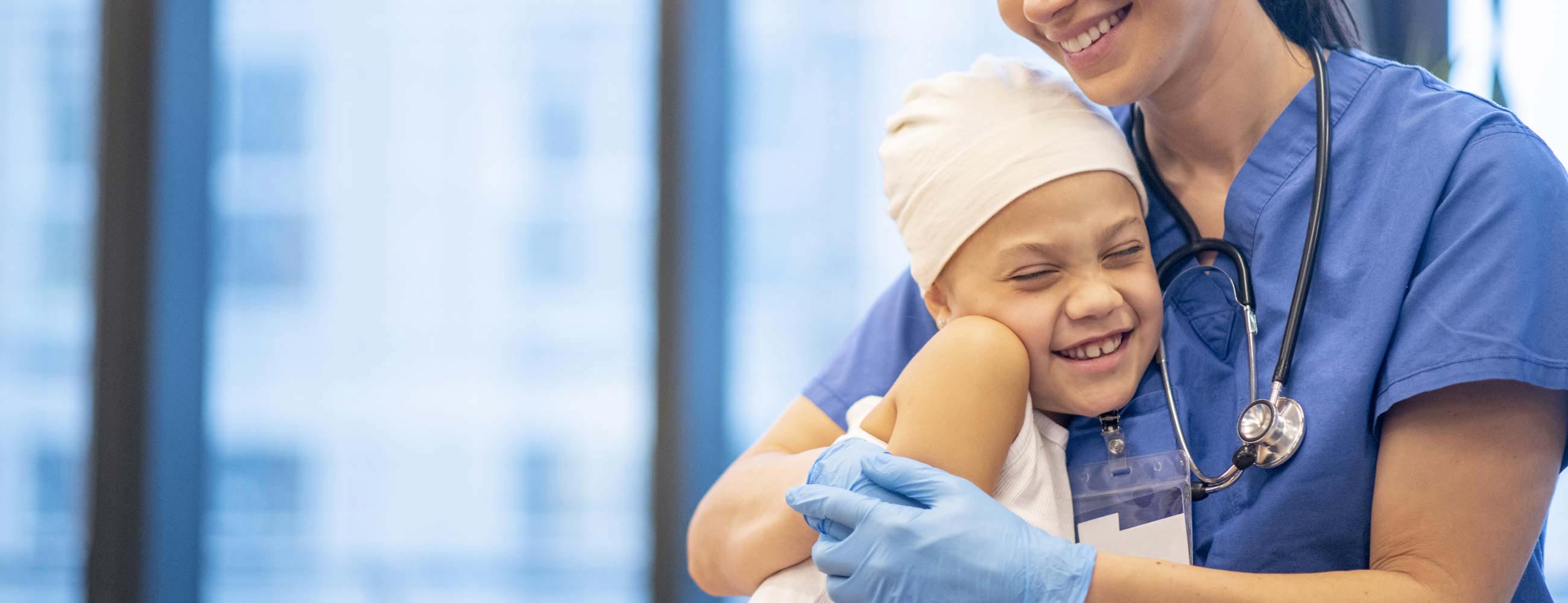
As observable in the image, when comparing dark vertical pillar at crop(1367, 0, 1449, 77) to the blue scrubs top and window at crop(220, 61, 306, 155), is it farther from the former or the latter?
window at crop(220, 61, 306, 155)

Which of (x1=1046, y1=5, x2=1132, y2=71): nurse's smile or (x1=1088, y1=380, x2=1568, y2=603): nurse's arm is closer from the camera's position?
(x1=1088, y1=380, x2=1568, y2=603): nurse's arm

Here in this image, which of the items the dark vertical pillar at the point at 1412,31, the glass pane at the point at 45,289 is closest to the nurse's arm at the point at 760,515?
the dark vertical pillar at the point at 1412,31

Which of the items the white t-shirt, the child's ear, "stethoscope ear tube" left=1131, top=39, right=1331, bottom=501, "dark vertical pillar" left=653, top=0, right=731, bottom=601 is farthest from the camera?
"dark vertical pillar" left=653, top=0, right=731, bottom=601

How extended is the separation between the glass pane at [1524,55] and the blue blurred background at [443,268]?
37.5 inches

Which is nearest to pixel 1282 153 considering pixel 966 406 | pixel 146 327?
pixel 966 406

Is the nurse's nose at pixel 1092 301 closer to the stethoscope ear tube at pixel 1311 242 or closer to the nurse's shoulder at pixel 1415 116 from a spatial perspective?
the stethoscope ear tube at pixel 1311 242

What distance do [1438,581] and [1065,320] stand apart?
0.39m

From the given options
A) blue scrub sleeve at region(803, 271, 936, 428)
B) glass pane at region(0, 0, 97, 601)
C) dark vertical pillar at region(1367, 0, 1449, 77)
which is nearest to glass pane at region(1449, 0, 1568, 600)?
dark vertical pillar at region(1367, 0, 1449, 77)

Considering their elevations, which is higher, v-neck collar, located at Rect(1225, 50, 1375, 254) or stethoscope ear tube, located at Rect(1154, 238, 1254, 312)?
v-neck collar, located at Rect(1225, 50, 1375, 254)

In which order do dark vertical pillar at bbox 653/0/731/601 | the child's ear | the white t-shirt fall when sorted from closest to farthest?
1. the white t-shirt
2. the child's ear
3. dark vertical pillar at bbox 653/0/731/601

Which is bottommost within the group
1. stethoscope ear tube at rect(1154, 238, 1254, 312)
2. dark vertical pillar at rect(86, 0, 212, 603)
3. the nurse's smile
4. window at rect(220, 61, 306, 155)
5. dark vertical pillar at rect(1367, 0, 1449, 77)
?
dark vertical pillar at rect(86, 0, 212, 603)

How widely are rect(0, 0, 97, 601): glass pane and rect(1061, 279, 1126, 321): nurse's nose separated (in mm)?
2549

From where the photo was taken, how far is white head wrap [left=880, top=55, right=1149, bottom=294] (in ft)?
3.55

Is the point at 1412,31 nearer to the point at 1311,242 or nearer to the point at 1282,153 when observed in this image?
the point at 1282,153
